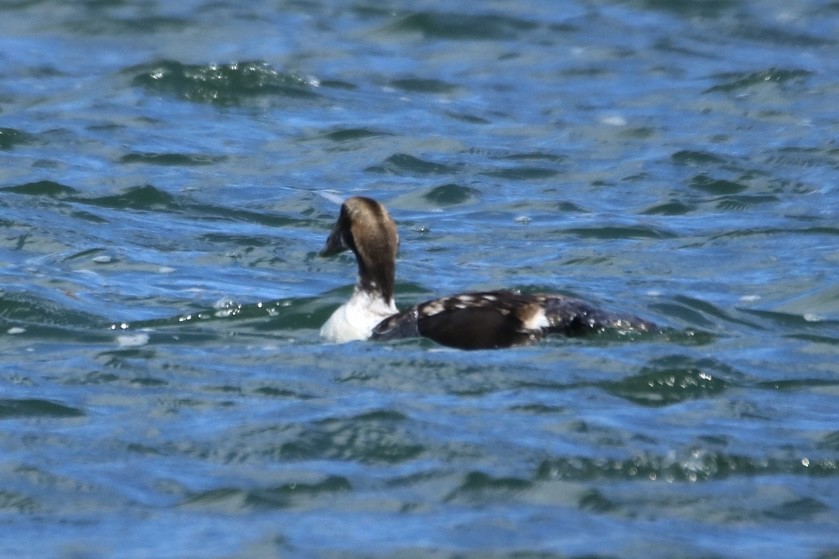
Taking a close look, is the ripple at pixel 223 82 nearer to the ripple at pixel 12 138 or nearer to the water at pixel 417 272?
the water at pixel 417 272

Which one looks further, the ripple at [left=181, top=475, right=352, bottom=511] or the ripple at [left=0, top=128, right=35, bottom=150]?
the ripple at [left=0, top=128, right=35, bottom=150]

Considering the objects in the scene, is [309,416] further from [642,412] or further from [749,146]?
[749,146]

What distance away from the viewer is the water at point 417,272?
6.97m

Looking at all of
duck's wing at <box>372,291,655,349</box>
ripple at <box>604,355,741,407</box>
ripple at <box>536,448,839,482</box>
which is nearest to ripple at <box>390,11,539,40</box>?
duck's wing at <box>372,291,655,349</box>

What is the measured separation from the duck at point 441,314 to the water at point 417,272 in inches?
7.2

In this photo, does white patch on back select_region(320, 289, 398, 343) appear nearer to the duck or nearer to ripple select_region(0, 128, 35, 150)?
Result: the duck

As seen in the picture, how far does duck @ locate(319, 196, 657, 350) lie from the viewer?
359 inches

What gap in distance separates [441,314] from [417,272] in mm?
2560

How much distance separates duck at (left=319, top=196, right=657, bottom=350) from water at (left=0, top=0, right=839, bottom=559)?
183 millimetres

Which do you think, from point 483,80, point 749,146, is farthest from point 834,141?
point 483,80

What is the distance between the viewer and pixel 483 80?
18.4 metres

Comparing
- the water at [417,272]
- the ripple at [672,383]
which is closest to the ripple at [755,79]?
the water at [417,272]

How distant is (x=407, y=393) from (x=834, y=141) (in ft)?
28.3

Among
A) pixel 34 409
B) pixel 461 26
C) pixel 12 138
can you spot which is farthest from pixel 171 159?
pixel 34 409
